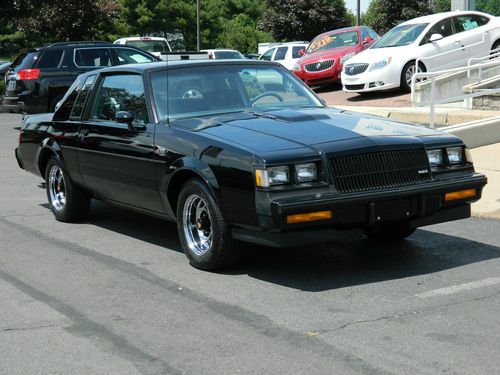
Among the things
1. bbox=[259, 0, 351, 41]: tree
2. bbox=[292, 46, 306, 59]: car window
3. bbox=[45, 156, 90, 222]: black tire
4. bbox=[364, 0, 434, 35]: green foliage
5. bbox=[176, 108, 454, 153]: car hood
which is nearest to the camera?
bbox=[176, 108, 454, 153]: car hood

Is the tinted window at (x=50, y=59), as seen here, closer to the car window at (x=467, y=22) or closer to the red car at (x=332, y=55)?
the red car at (x=332, y=55)

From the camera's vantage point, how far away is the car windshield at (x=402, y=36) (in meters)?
19.4

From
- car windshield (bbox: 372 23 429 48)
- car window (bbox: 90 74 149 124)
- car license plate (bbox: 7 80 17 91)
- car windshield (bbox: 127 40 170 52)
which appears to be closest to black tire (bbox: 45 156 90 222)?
car window (bbox: 90 74 149 124)

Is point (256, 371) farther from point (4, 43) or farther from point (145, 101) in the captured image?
point (4, 43)

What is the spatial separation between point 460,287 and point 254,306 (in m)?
1.49

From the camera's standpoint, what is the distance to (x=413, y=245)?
7301 mm

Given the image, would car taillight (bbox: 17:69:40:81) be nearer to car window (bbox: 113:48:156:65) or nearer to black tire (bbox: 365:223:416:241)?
car window (bbox: 113:48:156:65)

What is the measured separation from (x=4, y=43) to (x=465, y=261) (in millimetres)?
71434

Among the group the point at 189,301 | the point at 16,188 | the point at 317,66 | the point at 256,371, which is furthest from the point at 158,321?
the point at 317,66

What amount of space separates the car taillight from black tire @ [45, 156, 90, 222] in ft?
33.8

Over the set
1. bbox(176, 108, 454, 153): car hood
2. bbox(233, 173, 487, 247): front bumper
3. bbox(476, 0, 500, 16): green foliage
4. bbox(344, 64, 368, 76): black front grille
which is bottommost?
bbox(233, 173, 487, 247): front bumper

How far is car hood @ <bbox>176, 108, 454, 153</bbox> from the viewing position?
20.1ft

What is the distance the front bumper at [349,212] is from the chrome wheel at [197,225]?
0.47 m

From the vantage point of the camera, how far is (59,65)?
18922 mm
